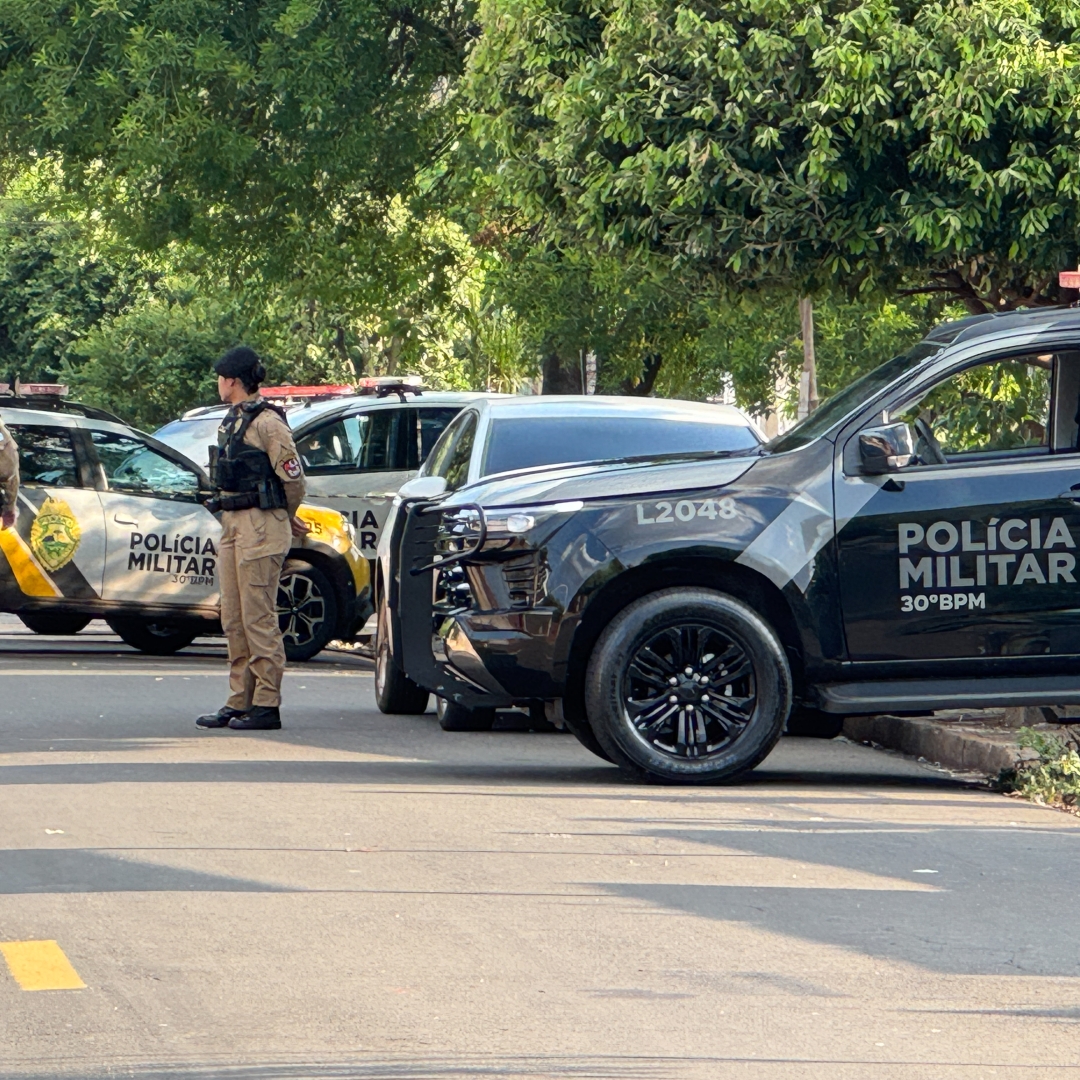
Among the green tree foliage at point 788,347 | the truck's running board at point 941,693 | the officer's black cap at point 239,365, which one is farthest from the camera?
the green tree foliage at point 788,347

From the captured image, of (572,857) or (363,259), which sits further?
(363,259)

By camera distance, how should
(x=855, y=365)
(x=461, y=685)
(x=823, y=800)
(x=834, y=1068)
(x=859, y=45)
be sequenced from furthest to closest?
(x=855, y=365)
(x=859, y=45)
(x=461, y=685)
(x=823, y=800)
(x=834, y=1068)

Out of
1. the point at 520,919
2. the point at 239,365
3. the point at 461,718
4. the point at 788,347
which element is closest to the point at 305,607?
the point at 461,718

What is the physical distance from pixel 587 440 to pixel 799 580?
2.74 metres

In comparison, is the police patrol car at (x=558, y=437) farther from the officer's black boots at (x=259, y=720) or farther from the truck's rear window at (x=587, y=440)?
the officer's black boots at (x=259, y=720)

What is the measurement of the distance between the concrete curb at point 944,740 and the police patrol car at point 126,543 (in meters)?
5.29

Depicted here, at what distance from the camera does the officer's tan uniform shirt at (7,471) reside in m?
13.0

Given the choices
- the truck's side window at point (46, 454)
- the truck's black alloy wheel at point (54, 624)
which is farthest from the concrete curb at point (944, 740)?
the truck's black alloy wheel at point (54, 624)

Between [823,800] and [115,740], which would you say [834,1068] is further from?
[115,740]

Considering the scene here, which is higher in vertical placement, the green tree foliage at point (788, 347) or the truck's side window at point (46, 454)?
the green tree foliage at point (788, 347)

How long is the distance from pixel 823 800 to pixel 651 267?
7585mm

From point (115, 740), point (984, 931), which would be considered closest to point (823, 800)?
point (984, 931)

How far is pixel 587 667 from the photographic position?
9852 millimetres

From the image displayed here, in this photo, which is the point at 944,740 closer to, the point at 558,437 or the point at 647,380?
the point at 558,437
